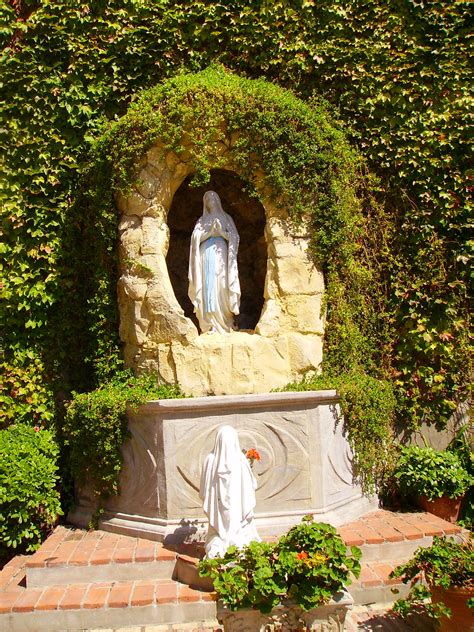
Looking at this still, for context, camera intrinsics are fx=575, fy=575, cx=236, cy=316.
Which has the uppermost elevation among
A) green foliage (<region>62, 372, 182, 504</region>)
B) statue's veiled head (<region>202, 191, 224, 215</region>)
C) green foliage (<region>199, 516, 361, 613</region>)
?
statue's veiled head (<region>202, 191, 224, 215</region>)

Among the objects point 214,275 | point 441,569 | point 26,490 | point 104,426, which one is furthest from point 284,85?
point 441,569

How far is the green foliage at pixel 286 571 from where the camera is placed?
11.7 ft

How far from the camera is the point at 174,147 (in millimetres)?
6223

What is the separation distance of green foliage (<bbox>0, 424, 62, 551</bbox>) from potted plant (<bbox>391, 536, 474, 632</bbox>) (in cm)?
365

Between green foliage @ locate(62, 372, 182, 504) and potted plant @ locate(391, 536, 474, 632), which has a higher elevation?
green foliage @ locate(62, 372, 182, 504)

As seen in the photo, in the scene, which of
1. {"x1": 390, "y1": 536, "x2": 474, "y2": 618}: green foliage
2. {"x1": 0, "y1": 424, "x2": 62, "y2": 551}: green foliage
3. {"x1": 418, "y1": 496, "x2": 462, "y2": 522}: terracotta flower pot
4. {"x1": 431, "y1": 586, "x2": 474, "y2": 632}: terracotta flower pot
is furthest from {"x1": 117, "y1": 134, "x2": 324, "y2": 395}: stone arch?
{"x1": 431, "y1": 586, "x2": 474, "y2": 632}: terracotta flower pot

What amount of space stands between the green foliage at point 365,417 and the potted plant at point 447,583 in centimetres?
195

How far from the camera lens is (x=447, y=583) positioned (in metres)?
3.85

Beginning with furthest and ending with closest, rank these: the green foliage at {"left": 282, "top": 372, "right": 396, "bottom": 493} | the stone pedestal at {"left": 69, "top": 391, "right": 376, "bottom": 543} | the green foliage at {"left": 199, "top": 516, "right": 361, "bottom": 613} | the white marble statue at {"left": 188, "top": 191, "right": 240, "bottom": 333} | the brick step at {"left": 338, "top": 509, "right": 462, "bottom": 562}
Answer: the white marble statue at {"left": 188, "top": 191, "right": 240, "bottom": 333}
the green foliage at {"left": 282, "top": 372, "right": 396, "bottom": 493}
the stone pedestal at {"left": 69, "top": 391, "right": 376, "bottom": 543}
the brick step at {"left": 338, "top": 509, "right": 462, "bottom": 562}
the green foliage at {"left": 199, "top": 516, "right": 361, "bottom": 613}

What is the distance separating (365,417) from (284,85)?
171 inches

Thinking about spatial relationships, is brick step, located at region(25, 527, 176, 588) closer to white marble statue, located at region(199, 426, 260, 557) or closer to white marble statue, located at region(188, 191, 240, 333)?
white marble statue, located at region(199, 426, 260, 557)

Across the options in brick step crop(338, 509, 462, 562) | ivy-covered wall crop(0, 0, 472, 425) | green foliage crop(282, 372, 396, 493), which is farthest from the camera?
ivy-covered wall crop(0, 0, 472, 425)

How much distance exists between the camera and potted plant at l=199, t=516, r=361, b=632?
3555 millimetres

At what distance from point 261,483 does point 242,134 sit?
3.69 metres
